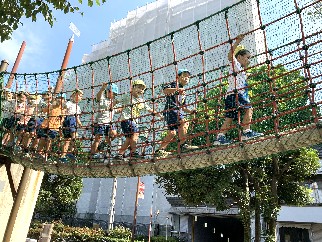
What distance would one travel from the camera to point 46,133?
5785 millimetres

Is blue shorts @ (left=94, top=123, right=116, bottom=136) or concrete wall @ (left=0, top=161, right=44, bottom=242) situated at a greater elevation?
blue shorts @ (left=94, top=123, right=116, bottom=136)

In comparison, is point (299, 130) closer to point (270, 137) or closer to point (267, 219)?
point (270, 137)

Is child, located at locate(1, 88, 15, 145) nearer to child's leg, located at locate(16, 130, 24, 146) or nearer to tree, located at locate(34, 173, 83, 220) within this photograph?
child's leg, located at locate(16, 130, 24, 146)

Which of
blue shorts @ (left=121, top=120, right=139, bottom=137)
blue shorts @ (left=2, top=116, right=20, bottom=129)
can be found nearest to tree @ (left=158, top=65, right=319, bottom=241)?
blue shorts @ (left=121, top=120, right=139, bottom=137)

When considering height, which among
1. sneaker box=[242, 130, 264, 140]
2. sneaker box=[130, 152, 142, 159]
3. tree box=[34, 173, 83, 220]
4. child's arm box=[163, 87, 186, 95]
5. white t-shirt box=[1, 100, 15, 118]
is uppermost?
tree box=[34, 173, 83, 220]

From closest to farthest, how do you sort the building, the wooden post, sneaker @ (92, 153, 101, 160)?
sneaker @ (92, 153, 101, 160)
the wooden post
the building

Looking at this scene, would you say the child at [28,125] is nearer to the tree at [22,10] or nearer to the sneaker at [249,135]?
the tree at [22,10]

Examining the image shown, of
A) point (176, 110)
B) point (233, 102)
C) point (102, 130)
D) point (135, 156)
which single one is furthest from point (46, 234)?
point (233, 102)

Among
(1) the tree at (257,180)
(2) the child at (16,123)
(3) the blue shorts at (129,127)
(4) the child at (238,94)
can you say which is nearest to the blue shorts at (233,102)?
(4) the child at (238,94)

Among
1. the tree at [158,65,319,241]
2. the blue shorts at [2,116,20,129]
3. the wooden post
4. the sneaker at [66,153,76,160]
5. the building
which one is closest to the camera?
the sneaker at [66,153,76,160]

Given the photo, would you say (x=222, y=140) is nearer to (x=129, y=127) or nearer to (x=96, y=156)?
(x=129, y=127)

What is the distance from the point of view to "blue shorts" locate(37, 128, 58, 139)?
580 cm

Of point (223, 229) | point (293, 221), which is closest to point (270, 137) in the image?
point (293, 221)

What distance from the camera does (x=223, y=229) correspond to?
65.4ft
